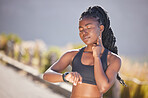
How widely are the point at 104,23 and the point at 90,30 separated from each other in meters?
0.20

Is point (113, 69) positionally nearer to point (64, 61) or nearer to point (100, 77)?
point (100, 77)

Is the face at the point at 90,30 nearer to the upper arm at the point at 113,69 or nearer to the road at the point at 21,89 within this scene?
the upper arm at the point at 113,69

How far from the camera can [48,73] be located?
1969mm

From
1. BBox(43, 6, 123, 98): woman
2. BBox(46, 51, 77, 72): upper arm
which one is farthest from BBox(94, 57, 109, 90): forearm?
BBox(46, 51, 77, 72): upper arm

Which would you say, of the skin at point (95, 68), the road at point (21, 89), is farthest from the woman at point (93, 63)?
the road at point (21, 89)

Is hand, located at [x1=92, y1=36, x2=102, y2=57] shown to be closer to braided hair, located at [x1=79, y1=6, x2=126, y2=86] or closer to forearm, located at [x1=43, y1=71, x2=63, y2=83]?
braided hair, located at [x1=79, y1=6, x2=126, y2=86]

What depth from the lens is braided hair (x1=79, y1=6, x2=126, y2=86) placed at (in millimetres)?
1954

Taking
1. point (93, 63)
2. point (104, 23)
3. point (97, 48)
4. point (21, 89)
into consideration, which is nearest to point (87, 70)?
point (93, 63)

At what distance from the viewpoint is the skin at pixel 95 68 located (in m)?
1.77

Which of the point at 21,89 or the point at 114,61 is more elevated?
the point at 114,61

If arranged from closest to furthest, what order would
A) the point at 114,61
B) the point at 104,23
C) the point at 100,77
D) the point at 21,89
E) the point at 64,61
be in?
the point at 100,77 → the point at 114,61 → the point at 104,23 → the point at 64,61 → the point at 21,89

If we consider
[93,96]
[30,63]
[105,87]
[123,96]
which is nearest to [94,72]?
[105,87]

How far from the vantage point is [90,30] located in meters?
1.89

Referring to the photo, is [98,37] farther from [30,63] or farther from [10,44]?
[10,44]
